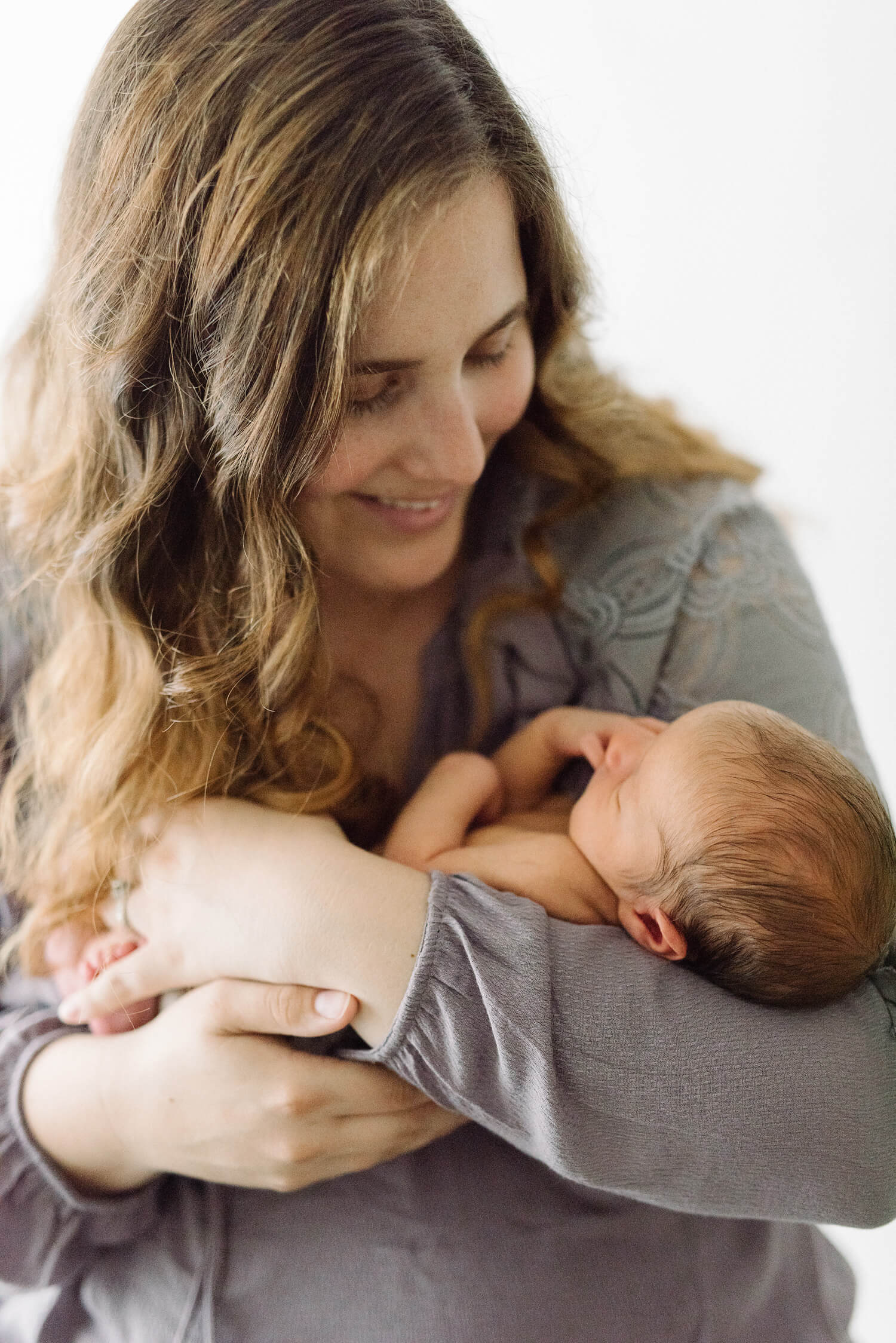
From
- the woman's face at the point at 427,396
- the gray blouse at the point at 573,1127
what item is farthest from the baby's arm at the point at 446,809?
the woman's face at the point at 427,396

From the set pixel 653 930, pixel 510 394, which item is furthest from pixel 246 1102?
pixel 510 394

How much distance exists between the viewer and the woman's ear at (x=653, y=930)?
3.33ft

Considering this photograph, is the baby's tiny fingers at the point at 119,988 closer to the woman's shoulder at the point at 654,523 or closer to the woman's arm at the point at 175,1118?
the woman's arm at the point at 175,1118

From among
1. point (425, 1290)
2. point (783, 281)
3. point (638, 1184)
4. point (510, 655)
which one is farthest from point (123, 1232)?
point (783, 281)

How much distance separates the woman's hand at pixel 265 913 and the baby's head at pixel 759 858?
23 cm

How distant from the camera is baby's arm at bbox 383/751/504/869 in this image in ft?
3.79

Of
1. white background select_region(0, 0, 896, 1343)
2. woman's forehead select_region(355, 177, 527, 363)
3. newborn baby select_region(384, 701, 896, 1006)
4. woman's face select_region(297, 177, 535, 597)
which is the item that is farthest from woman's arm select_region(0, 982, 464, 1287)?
white background select_region(0, 0, 896, 1343)

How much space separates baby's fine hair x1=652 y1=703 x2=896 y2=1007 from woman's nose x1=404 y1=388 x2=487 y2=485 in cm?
38

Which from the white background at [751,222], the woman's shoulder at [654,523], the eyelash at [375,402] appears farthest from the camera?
the white background at [751,222]

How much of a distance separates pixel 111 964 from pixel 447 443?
66cm

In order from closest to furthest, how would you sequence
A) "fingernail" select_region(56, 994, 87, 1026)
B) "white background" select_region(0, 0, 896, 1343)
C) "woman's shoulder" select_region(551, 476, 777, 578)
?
1. "fingernail" select_region(56, 994, 87, 1026)
2. "woman's shoulder" select_region(551, 476, 777, 578)
3. "white background" select_region(0, 0, 896, 1343)

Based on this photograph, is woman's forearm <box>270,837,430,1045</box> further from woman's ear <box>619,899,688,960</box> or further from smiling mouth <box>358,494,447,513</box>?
smiling mouth <box>358,494,447,513</box>

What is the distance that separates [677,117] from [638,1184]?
4.84 ft

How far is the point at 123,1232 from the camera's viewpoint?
3.82ft
